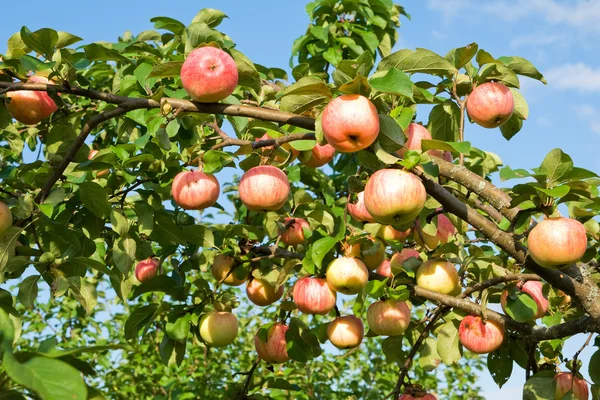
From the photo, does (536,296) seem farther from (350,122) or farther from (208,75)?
(208,75)

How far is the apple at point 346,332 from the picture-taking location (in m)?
3.05

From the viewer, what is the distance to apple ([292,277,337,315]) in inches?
113

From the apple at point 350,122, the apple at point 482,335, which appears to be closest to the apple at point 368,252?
the apple at point 482,335

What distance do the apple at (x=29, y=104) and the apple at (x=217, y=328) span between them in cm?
123

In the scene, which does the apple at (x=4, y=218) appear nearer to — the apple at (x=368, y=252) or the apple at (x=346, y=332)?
the apple at (x=368, y=252)

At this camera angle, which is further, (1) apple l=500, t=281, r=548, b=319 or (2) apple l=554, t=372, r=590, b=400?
(1) apple l=500, t=281, r=548, b=319

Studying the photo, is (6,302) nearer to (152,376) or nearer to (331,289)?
(331,289)

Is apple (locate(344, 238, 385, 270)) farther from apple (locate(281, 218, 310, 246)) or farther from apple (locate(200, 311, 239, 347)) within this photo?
apple (locate(200, 311, 239, 347))

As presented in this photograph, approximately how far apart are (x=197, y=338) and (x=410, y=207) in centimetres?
179

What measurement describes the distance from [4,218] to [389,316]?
1605 mm

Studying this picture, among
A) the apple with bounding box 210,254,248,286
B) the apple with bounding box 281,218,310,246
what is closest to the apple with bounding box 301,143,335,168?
the apple with bounding box 281,218,310,246

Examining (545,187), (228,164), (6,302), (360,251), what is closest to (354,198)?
(360,251)

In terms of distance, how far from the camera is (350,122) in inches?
75.5

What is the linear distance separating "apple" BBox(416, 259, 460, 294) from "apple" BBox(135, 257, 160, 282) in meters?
1.65
